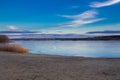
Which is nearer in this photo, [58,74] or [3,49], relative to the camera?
[58,74]

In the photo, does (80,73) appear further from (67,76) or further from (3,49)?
(3,49)

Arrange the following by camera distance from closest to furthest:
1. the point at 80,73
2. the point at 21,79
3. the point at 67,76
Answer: the point at 21,79 → the point at 67,76 → the point at 80,73

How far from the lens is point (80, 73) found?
9.77m

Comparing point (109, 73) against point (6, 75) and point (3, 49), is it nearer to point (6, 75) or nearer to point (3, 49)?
point (6, 75)

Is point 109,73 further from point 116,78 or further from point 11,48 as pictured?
point 11,48

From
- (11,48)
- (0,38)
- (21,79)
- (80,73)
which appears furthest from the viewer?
(0,38)

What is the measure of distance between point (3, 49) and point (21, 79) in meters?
16.1

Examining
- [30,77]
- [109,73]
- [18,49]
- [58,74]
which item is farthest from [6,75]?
[18,49]

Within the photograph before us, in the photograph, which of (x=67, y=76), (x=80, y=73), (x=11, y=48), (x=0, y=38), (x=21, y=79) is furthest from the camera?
(x=0, y=38)

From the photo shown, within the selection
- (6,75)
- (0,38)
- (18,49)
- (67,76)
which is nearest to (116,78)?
(67,76)

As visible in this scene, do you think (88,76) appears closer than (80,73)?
Yes

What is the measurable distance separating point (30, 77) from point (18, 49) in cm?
1537

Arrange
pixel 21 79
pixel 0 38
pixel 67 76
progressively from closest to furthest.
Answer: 1. pixel 21 79
2. pixel 67 76
3. pixel 0 38

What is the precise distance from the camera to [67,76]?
9.14 meters
